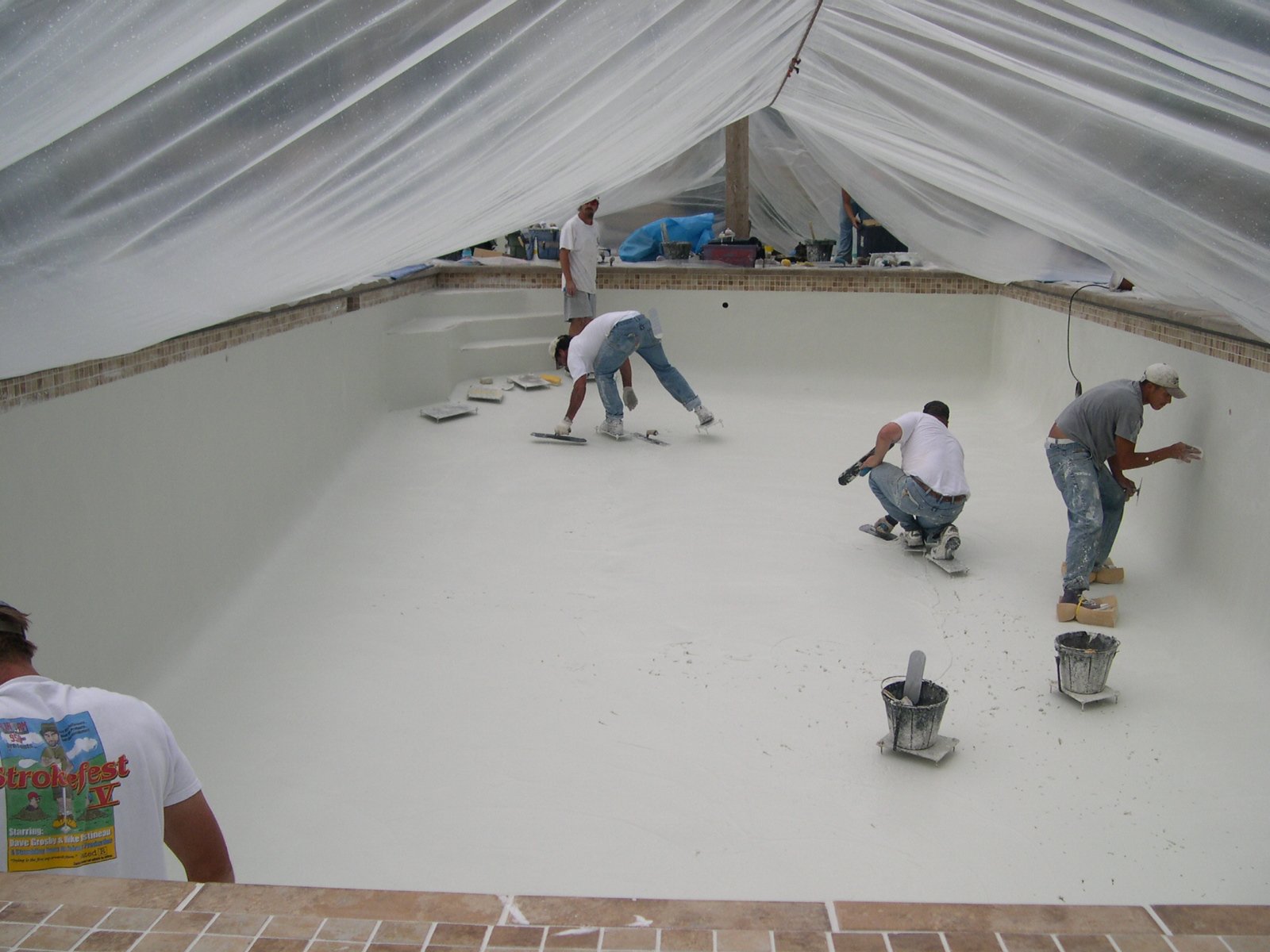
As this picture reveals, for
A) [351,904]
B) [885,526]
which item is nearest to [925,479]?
[885,526]

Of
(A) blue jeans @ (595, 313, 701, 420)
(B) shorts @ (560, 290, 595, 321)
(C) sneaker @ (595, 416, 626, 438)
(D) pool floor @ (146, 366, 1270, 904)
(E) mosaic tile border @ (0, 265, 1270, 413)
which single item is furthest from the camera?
(B) shorts @ (560, 290, 595, 321)

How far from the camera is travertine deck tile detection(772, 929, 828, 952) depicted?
133cm

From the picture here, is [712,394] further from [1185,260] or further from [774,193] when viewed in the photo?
[1185,260]

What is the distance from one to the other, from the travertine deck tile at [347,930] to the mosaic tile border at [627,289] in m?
2.08

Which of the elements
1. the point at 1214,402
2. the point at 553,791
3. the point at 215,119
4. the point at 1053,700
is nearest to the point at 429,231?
the point at 215,119

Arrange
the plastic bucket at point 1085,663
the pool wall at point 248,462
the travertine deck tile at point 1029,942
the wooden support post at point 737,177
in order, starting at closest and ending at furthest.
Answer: the travertine deck tile at point 1029,942, the pool wall at point 248,462, the plastic bucket at point 1085,663, the wooden support post at point 737,177

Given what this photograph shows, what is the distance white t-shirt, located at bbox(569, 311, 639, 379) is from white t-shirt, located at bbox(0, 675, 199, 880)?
490 cm

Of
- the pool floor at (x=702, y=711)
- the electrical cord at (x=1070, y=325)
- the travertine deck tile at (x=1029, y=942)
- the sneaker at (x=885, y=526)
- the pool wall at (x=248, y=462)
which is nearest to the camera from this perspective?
the travertine deck tile at (x=1029, y=942)

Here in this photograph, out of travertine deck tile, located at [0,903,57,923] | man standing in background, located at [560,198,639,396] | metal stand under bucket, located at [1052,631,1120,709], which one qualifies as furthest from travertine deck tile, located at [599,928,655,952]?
man standing in background, located at [560,198,639,396]

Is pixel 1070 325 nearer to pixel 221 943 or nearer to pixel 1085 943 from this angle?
pixel 1085 943

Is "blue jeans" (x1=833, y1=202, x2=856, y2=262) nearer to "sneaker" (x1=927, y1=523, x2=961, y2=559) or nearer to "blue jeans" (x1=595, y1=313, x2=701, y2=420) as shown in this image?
"blue jeans" (x1=595, y1=313, x2=701, y2=420)

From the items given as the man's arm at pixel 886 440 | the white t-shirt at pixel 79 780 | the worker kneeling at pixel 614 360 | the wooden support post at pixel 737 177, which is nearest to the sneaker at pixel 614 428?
the worker kneeling at pixel 614 360

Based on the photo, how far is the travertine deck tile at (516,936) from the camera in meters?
1.33

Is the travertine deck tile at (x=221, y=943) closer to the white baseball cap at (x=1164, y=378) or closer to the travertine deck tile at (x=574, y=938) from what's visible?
the travertine deck tile at (x=574, y=938)
